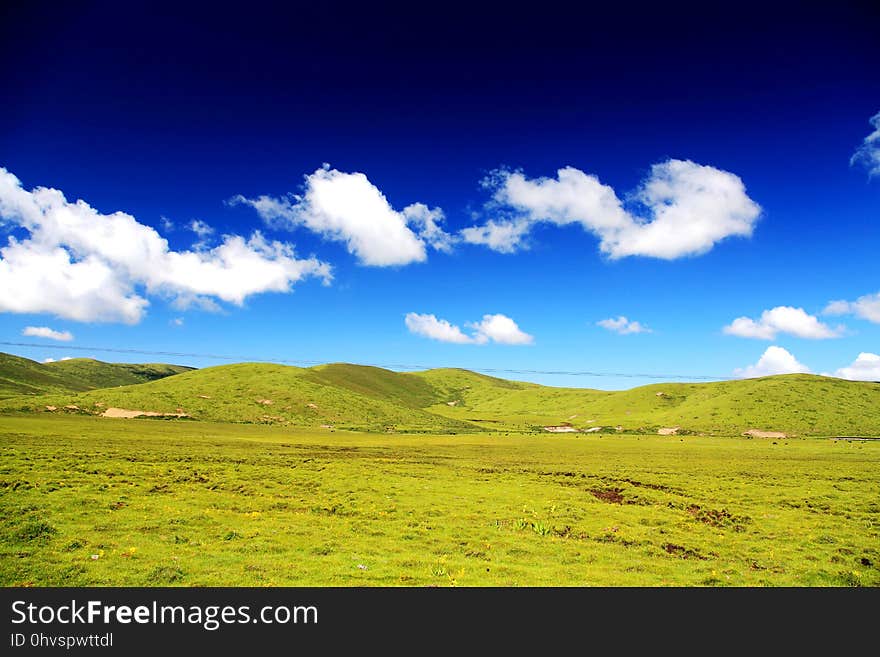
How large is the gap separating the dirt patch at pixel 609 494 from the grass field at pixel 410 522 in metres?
0.38

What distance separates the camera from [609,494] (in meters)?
38.8

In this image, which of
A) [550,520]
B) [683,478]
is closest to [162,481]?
[550,520]

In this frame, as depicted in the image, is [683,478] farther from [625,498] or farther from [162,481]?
[162,481]

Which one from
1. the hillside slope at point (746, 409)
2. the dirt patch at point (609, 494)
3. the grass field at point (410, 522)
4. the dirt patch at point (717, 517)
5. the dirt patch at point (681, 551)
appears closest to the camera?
the grass field at point (410, 522)

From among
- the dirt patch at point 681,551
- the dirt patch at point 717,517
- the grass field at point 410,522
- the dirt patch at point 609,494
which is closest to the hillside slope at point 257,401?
the grass field at point 410,522

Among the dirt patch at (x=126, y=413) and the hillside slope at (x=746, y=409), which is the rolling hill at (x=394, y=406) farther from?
the dirt patch at (x=126, y=413)

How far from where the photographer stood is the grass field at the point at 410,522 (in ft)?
60.6

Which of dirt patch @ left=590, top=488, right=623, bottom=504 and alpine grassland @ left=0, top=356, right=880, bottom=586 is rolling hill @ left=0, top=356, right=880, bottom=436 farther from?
dirt patch @ left=590, top=488, right=623, bottom=504

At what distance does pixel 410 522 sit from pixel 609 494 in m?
20.8

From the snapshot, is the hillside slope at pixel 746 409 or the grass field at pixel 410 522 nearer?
the grass field at pixel 410 522

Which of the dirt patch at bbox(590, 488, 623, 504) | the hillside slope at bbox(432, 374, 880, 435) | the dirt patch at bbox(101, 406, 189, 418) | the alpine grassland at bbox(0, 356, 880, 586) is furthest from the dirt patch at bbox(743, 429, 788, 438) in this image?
the dirt patch at bbox(101, 406, 189, 418)

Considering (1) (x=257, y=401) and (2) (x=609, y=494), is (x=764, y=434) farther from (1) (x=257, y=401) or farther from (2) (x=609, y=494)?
(1) (x=257, y=401)

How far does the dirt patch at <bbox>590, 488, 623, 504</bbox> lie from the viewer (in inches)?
1430
